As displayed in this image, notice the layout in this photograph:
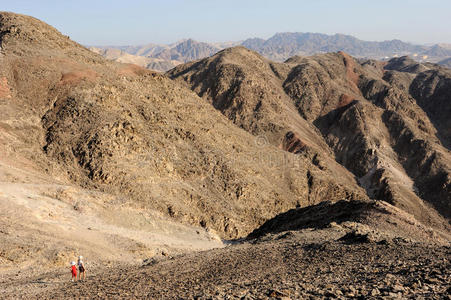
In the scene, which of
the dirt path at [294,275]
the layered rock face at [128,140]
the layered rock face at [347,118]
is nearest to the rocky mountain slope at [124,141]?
the layered rock face at [128,140]

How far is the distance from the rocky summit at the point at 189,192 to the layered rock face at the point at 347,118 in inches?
16.5

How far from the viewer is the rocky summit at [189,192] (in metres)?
12.2

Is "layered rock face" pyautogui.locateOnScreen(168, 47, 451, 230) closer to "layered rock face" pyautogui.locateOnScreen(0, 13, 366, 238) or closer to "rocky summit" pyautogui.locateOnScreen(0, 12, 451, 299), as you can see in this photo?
"rocky summit" pyautogui.locateOnScreen(0, 12, 451, 299)

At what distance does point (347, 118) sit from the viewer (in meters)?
72.2

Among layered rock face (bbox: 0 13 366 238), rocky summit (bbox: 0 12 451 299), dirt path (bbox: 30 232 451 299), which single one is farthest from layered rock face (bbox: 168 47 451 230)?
dirt path (bbox: 30 232 451 299)

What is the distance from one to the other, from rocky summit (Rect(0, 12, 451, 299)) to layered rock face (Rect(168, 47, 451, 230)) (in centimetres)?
42

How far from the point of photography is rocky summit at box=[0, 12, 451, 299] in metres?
12.2

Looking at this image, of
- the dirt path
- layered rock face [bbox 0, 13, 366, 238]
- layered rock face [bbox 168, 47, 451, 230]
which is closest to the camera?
the dirt path

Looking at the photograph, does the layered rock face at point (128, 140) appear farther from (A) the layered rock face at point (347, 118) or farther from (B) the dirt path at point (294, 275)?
(A) the layered rock face at point (347, 118)

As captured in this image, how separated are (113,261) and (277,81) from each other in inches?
2965

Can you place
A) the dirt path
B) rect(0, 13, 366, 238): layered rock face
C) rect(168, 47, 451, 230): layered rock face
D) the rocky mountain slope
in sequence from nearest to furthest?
the dirt path → the rocky mountain slope → rect(0, 13, 366, 238): layered rock face → rect(168, 47, 451, 230): layered rock face

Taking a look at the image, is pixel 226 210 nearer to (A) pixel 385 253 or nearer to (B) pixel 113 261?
(B) pixel 113 261

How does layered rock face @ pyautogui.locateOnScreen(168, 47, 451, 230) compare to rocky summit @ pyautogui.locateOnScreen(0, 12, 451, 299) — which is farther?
layered rock face @ pyautogui.locateOnScreen(168, 47, 451, 230)

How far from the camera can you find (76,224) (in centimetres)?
2162
